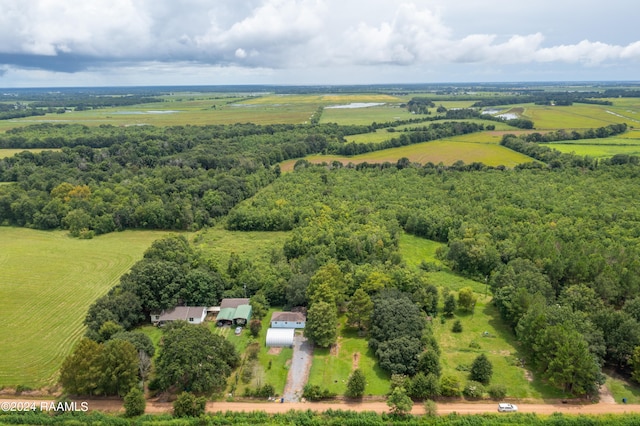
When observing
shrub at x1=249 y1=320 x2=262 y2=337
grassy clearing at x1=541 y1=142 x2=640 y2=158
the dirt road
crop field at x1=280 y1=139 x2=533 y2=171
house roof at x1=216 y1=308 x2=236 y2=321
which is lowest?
the dirt road

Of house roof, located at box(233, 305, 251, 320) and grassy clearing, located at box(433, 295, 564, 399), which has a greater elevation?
house roof, located at box(233, 305, 251, 320)

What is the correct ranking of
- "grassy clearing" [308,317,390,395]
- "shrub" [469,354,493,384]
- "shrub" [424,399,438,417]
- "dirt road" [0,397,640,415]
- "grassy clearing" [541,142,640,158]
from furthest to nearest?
1. "grassy clearing" [541,142,640,158]
2. "shrub" [469,354,493,384]
3. "grassy clearing" [308,317,390,395]
4. "dirt road" [0,397,640,415]
5. "shrub" [424,399,438,417]

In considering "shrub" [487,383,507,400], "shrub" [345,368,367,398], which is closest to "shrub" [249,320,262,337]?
"shrub" [345,368,367,398]

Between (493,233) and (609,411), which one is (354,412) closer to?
(609,411)

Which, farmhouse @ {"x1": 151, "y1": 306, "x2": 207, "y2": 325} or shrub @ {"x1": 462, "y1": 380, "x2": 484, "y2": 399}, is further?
farmhouse @ {"x1": 151, "y1": 306, "x2": 207, "y2": 325}

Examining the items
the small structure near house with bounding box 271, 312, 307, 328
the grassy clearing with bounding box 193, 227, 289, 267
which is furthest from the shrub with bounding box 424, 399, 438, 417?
the grassy clearing with bounding box 193, 227, 289, 267

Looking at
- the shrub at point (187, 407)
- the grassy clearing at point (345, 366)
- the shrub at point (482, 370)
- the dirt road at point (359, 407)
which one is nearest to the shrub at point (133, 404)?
the dirt road at point (359, 407)

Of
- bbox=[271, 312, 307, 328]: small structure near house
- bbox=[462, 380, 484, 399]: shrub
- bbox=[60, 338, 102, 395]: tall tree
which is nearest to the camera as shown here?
bbox=[60, 338, 102, 395]: tall tree

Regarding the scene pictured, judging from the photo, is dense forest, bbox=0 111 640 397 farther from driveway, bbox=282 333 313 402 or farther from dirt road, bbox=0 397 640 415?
driveway, bbox=282 333 313 402

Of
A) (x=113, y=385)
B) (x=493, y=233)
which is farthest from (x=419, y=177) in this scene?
(x=113, y=385)

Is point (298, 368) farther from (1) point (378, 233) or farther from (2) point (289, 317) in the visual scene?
(1) point (378, 233)
